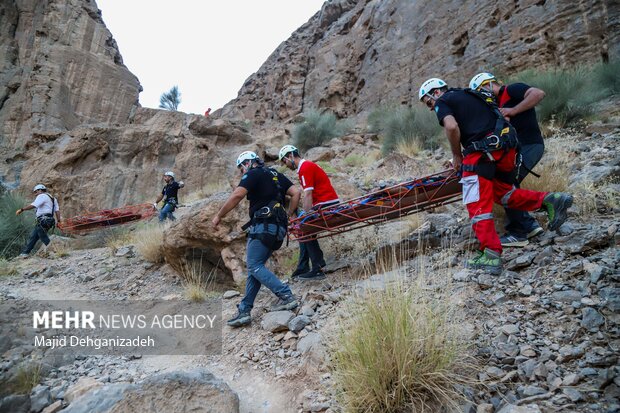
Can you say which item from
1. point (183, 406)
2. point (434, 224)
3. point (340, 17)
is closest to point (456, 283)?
point (434, 224)

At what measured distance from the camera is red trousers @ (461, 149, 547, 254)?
3271 millimetres

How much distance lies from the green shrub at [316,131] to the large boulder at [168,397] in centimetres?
1492

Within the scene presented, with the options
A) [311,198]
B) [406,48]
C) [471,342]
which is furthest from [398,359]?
[406,48]

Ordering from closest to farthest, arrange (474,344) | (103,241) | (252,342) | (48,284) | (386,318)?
(386,318) < (474,344) < (252,342) < (48,284) < (103,241)

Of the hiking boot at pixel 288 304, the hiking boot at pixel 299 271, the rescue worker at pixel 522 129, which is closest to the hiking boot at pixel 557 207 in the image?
the rescue worker at pixel 522 129

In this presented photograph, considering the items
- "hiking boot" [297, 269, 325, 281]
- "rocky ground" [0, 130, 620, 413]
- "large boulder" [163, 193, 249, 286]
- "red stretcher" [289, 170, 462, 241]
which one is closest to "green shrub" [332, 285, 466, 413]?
"rocky ground" [0, 130, 620, 413]

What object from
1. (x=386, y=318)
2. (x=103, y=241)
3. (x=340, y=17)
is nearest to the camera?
(x=386, y=318)

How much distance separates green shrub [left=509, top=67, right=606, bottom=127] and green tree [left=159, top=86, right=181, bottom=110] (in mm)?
28973

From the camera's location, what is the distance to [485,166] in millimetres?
3396

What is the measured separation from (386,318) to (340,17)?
1116 inches

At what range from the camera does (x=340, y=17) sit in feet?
86.7

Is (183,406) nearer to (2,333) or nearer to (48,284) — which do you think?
(2,333)

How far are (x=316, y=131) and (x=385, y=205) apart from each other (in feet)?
43.7

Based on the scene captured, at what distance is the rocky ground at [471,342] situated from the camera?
6.48 ft
